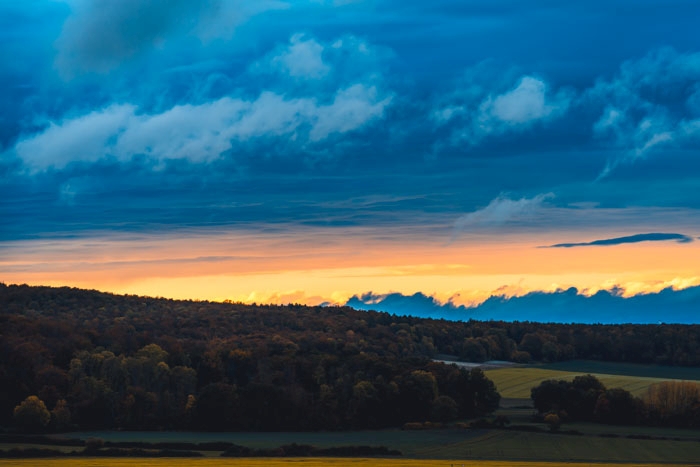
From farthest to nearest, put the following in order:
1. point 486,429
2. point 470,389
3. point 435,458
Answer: point 470,389 → point 486,429 → point 435,458

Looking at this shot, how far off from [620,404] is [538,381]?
37.0 meters

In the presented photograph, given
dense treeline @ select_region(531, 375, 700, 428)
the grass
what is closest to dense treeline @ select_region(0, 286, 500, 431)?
dense treeline @ select_region(531, 375, 700, 428)

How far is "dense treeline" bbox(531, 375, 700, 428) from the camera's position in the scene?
146 m

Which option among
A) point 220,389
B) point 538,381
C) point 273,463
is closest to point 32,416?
point 220,389

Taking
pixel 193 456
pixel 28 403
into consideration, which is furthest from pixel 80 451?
pixel 28 403

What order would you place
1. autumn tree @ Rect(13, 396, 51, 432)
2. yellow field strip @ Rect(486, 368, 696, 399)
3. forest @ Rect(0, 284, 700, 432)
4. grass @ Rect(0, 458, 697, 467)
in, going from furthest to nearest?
yellow field strip @ Rect(486, 368, 696, 399), forest @ Rect(0, 284, 700, 432), autumn tree @ Rect(13, 396, 51, 432), grass @ Rect(0, 458, 697, 467)

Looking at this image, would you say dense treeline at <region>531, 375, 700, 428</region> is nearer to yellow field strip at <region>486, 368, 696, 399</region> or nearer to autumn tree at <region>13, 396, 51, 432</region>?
yellow field strip at <region>486, 368, 696, 399</region>

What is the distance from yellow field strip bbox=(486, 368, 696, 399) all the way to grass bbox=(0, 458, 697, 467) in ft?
188

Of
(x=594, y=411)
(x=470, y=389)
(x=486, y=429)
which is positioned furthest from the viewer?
(x=470, y=389)

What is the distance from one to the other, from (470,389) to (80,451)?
66.9 metres

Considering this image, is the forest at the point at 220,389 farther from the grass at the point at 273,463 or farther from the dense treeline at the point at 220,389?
the grass at the point at 273,463

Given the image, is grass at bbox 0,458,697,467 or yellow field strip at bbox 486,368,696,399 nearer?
grass at bbox 0,458,697,467

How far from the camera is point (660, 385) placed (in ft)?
499

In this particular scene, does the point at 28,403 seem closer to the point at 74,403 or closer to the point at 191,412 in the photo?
the point at 74,403
